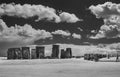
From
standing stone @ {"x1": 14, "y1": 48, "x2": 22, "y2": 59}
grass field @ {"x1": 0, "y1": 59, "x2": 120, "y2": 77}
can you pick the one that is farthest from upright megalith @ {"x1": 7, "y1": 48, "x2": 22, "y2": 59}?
grass field @ {"x1": 0, "y1": 59, "x2": 120, "y2": 77}

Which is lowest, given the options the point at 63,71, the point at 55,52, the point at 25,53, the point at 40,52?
the point at 63,71

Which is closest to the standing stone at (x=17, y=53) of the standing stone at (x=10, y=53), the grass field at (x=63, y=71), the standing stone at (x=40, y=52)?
the standing stone at (x=10, y=53)

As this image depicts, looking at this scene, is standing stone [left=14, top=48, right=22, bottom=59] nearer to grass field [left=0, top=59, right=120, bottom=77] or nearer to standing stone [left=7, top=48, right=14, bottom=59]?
standing stone [left=7, top=48, right=14, bottom=59]

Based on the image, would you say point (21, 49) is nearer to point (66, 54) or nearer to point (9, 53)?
point (9, 53)

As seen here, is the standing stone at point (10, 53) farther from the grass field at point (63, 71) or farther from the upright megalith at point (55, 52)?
→ the grass field at point (63, 71)

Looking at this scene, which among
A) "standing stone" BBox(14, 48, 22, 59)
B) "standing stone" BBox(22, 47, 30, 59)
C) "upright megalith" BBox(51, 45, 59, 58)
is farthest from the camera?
"upright megalith" BBox(51, 45, 59, 58)

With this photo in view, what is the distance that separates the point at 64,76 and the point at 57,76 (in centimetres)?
107

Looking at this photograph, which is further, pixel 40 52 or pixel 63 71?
pixel 40 52

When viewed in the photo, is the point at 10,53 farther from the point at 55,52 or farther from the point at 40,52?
the point at 55,52

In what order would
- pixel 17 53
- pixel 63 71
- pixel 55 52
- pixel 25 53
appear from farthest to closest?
pixel 55 52 → pixel 25 53 → pixel 17 53 → pixel 63 71

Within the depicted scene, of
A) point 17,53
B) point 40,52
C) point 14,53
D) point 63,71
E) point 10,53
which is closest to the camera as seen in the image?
point 63,71

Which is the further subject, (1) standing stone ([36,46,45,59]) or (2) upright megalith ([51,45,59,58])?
(2) upright megalith ([51,45,59,58])

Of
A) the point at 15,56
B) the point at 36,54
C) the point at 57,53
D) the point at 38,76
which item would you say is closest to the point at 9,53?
the point at 15,56

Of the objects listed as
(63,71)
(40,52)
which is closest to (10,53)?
(40,52)
